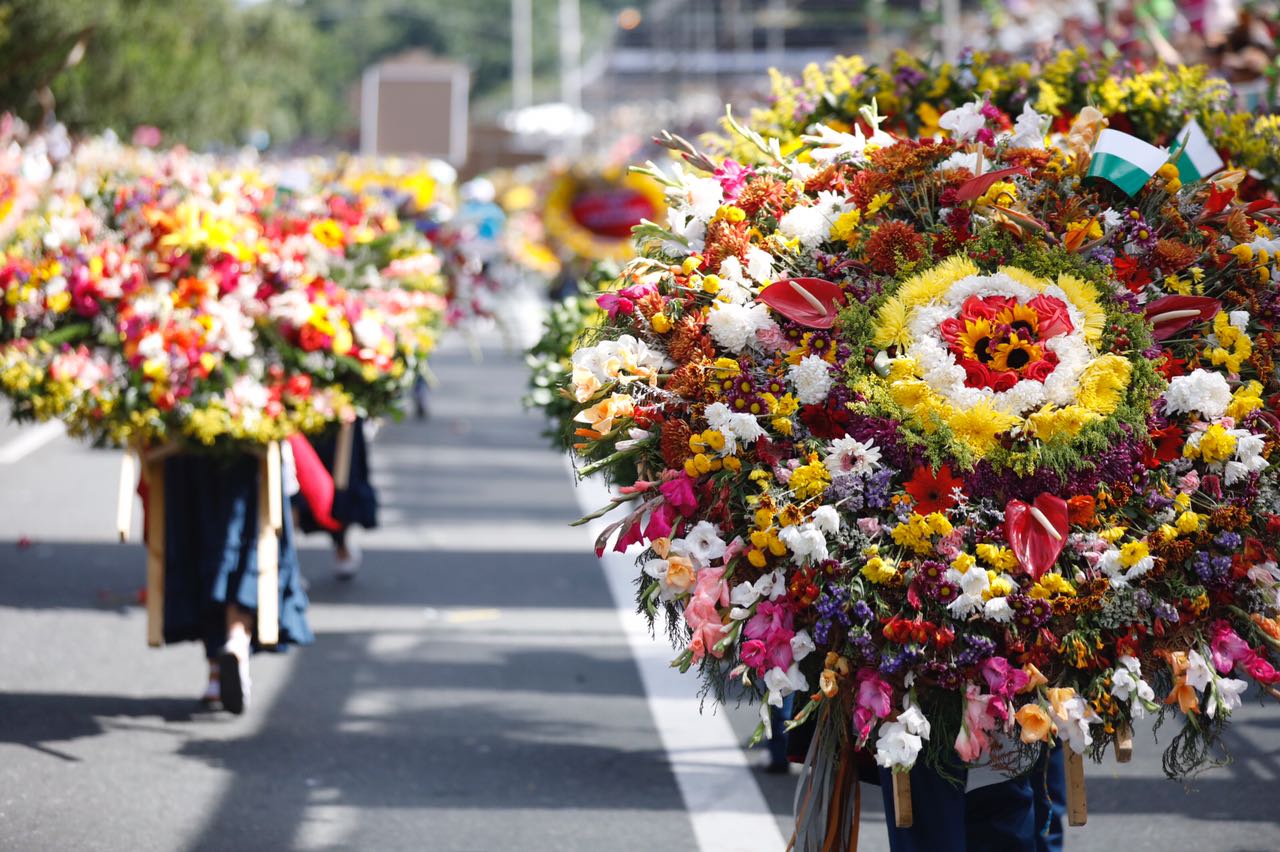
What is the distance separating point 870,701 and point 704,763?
2.58m

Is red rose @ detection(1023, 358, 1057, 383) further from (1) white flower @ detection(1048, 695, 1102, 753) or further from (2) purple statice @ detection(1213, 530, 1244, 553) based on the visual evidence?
(1) white flower @ detection(1048, 695, 1102, 753)

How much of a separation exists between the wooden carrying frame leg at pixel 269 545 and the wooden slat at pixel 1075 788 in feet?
11.2

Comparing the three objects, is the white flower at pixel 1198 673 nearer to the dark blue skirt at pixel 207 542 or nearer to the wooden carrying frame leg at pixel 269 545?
the wooden carrying frame leg at pixel 269 545

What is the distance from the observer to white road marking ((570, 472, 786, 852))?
5.23 m

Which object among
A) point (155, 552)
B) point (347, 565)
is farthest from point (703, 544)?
point (347, 565)

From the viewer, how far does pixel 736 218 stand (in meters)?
4.10

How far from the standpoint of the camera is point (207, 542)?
21.1 ft

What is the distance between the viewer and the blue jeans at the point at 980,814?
3824mm

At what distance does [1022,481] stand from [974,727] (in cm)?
55

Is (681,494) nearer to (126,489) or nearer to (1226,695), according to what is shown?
(1226,695)

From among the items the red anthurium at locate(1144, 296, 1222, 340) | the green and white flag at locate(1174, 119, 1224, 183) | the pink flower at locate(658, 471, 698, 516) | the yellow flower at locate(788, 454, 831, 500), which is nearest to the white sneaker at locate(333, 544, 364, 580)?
the green and white flag at locate(1174, 119, 1224, 183)

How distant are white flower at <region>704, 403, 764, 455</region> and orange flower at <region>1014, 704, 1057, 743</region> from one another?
2.69 feet

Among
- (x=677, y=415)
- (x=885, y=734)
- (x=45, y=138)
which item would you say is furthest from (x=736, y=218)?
(x=45, y=138)

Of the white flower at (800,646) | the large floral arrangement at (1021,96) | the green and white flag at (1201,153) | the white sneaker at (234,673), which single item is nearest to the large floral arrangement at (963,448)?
the white flower at (800,646)
